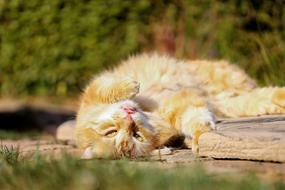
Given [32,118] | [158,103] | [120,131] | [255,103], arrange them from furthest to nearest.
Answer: [32,118], [255,103], [158,103], [120,131]

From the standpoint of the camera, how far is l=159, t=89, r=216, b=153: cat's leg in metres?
4.63

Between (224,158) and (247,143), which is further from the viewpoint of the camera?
(224,158)

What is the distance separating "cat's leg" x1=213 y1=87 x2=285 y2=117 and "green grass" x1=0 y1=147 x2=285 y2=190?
2.30m

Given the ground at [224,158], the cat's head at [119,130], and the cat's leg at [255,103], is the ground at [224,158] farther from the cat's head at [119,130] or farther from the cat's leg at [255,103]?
the cat's leg at [255,103]

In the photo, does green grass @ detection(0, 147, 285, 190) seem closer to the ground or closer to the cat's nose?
the ground

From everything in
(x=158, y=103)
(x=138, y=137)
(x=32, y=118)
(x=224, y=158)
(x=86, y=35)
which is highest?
(x=86, y=35)

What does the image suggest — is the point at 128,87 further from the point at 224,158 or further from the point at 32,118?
the point at 32,118

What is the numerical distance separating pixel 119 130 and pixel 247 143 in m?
1.04

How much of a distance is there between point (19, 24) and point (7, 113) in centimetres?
124

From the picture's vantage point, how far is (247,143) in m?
3.91

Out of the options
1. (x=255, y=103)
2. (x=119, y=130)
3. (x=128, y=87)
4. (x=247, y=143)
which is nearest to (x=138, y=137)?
(x=119, y=130)

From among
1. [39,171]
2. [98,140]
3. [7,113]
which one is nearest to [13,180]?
[39,171]

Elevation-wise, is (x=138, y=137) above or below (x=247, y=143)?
above

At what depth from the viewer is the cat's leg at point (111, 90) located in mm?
4891
